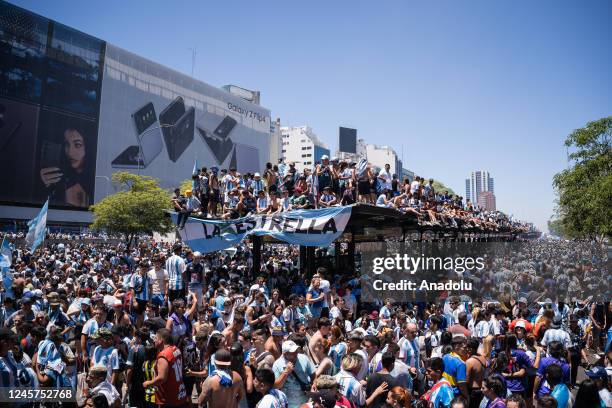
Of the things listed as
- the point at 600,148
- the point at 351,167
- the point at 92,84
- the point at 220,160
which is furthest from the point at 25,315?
the point at 220,160

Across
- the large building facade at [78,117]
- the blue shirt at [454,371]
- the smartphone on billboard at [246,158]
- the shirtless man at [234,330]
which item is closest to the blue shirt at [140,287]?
the shirtless man at [234,330]

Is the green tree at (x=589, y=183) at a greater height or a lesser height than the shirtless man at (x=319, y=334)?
greater

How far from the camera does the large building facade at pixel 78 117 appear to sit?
52.6 metres

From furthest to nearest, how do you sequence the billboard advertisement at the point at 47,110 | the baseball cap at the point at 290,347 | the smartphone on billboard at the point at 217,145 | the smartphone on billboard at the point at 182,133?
the smartphone on billboard at the point at 217,145, the smartphone on billboard at the point at 182,133, the billboard advertisement at the point at 47,110, the baseball cap at the point at 290,347

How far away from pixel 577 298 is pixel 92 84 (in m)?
63.1

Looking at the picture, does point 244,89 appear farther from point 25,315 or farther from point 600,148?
point 25,315

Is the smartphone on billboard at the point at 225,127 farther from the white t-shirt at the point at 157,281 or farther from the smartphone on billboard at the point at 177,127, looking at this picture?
the white t-shirt at the point at 157,281

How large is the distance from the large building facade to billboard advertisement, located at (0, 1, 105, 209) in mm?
112

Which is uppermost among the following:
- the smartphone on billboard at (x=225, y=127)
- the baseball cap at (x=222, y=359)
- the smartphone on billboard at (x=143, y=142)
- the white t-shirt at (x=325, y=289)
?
the smartphone on billboard at (x=225, y=127)

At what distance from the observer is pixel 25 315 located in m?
8.29

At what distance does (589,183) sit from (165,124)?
62.8 m

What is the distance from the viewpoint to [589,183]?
3212 cm

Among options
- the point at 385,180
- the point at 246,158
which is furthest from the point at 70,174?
the point at 385,180

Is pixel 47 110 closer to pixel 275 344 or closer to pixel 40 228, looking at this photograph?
pixel 40 228
